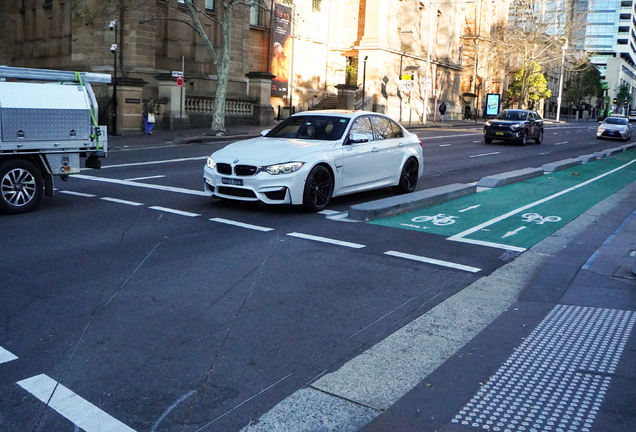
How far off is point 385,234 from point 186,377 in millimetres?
5187

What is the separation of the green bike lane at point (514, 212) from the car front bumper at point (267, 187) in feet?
4.31

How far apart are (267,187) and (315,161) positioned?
89 centimetres

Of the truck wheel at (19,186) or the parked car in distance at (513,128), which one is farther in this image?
the parked car in distance at (513,128)

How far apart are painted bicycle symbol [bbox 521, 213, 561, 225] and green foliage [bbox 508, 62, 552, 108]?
2504 inches

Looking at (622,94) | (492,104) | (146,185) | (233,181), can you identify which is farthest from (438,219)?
(622,94)

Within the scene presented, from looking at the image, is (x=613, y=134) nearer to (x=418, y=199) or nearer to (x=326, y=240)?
(x=418, y=199)

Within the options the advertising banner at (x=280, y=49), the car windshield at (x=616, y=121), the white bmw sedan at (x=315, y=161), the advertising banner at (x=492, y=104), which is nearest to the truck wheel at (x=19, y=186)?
the white bmw sedan at (x=315, y=161)

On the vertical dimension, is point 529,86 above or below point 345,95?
above

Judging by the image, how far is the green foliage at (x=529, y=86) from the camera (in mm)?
71438

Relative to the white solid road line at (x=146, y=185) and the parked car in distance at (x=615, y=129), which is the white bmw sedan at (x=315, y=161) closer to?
the white solid road line at (x=146, y=185)

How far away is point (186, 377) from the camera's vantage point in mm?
→ 4453

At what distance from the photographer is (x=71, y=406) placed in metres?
3.98

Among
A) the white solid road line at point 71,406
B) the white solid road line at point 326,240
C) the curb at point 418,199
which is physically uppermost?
the curb at point 418,199

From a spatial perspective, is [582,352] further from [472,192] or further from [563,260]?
[472,192]
